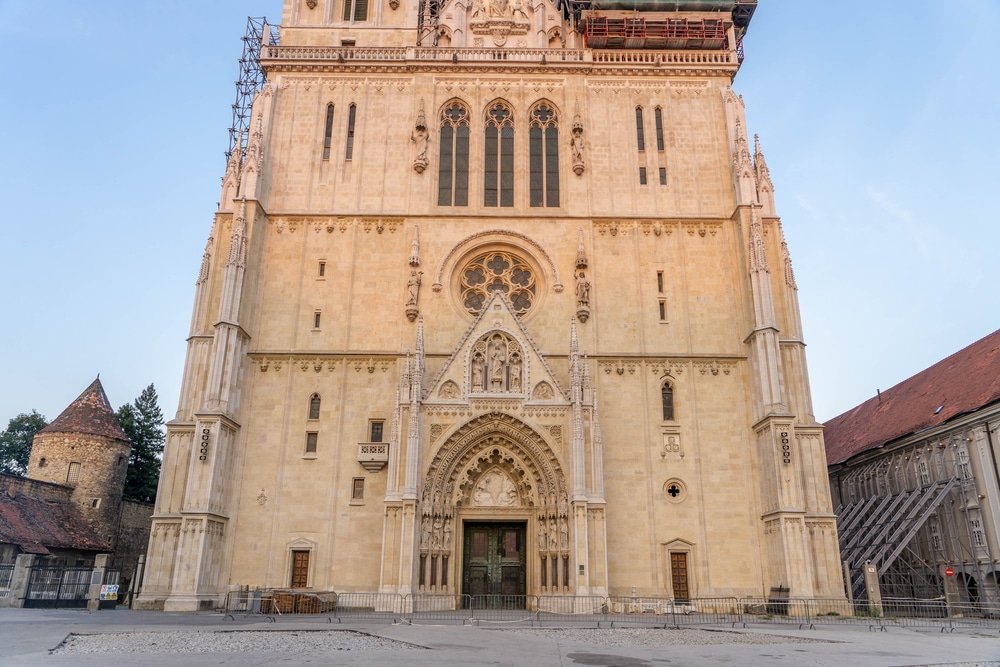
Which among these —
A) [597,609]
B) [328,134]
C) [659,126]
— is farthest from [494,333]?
[659,126]

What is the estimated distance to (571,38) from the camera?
102 feet

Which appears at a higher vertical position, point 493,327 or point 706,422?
point 493,327

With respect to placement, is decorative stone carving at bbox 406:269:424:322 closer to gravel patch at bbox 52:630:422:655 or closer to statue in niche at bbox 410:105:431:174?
statue in niche at bbox 410:105:431:174

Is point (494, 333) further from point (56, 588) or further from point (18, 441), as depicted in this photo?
point (18, 441)

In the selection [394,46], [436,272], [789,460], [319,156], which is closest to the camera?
[789,460]

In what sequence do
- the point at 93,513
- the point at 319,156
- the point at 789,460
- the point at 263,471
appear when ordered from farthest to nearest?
the point at 93,513 < the point at 319,156 < the point at 263,471 < the point at 789,460

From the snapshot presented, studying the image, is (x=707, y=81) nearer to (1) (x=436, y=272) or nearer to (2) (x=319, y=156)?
(1) (x=436, y=272)

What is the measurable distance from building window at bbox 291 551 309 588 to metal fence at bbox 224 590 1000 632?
1314mm

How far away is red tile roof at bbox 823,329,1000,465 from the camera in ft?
84.8

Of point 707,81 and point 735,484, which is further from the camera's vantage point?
point 707,81

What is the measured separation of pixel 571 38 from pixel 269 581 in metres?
24.4

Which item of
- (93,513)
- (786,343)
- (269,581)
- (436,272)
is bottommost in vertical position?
(269,581)

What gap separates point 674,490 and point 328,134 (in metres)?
18.5

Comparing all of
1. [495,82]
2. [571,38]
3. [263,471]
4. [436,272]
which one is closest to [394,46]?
[495,82]
